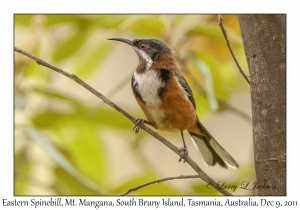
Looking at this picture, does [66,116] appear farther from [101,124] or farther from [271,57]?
[271,57]

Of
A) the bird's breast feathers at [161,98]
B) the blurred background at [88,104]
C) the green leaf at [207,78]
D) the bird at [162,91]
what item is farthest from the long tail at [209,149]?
the green leaf at [207,78]

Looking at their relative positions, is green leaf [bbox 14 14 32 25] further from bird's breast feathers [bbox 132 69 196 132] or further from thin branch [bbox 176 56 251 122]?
thin branch [bbox 176 56 251 122]

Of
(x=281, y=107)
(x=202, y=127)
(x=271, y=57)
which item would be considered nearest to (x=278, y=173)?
(x=281, y=107)

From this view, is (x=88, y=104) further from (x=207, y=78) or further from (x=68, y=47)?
(x=207, y=78)

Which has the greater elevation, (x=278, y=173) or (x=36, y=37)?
(x=36, y=37)

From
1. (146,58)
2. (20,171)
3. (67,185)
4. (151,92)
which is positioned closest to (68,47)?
(146,58)
